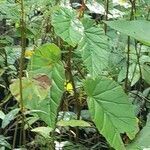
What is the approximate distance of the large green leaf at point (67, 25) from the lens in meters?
0.80

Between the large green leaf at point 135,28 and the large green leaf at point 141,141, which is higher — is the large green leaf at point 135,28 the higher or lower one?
the higher one

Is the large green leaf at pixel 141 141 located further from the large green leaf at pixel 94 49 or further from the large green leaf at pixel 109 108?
the large green leaf at pixel 94 49

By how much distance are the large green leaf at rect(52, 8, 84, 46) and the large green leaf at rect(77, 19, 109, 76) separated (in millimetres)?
18

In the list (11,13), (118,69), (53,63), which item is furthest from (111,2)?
(53,63)

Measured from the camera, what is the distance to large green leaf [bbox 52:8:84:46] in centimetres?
80

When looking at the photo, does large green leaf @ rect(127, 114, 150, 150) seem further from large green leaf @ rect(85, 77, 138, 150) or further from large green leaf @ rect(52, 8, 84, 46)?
large green leaf @ rect(52, 8, 84, 46)

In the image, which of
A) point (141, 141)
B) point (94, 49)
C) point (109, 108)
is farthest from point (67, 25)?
point (141, 141)

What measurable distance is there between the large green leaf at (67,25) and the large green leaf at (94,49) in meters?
0.02

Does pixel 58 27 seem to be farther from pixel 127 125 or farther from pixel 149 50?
pixel 149 50

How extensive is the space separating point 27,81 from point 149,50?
65cm

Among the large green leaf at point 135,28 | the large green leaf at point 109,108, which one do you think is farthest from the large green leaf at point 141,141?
the large green leaf at point 135,28

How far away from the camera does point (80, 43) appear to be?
0.82 meters

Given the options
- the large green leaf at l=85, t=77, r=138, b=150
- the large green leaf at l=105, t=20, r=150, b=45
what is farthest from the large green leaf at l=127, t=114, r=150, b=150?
the large green leaf at l=105, t=20, r=150, b=45

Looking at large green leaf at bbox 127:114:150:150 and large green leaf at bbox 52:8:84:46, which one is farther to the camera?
large green leaf at bbox 127:114:150:150
